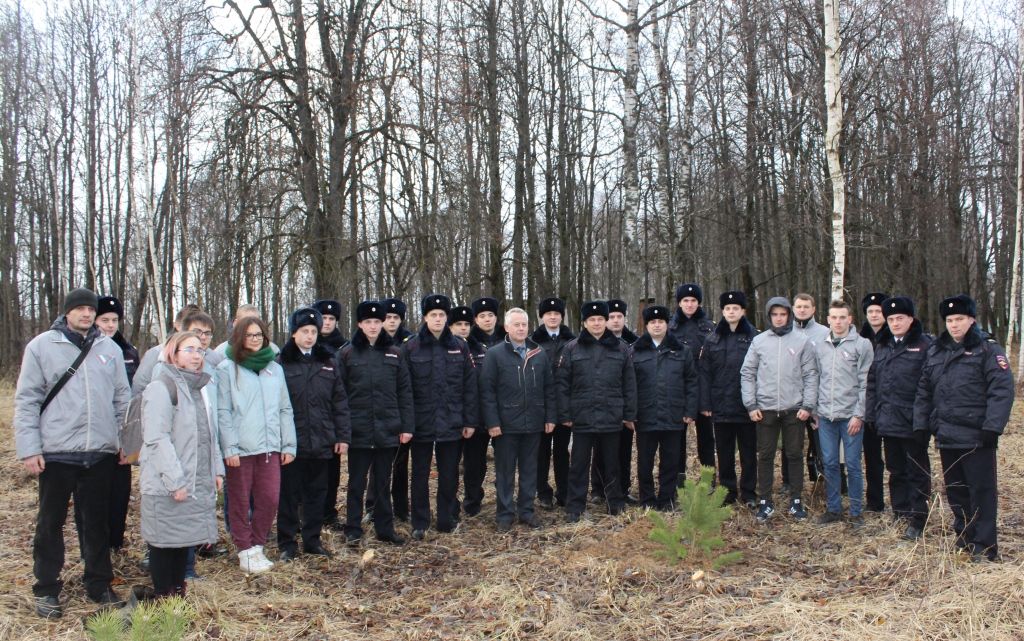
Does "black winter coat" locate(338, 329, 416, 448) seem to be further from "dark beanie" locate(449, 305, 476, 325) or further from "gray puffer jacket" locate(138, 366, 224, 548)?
"gray puffer jacket" locate(138, 366, 224, 548)

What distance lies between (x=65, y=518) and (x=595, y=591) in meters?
3.61

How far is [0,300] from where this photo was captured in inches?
935

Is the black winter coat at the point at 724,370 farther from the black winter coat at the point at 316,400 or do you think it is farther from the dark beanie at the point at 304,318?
the dark beanie at the point at 304,318

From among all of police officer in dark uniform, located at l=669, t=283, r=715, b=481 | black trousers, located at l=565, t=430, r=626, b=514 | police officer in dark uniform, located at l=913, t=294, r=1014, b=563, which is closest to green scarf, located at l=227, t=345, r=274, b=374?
black trousers, located at l=565, t=430, r=626, b=514

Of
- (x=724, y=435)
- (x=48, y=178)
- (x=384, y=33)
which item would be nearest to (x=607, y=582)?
(x=724, y=435)

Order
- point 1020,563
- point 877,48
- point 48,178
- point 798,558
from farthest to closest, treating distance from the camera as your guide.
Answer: point 48,178, point 877,48, point 798,558, point 1020,563

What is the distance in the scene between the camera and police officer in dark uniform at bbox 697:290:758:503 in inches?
280

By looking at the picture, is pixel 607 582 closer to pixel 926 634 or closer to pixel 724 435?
pixel 926 634

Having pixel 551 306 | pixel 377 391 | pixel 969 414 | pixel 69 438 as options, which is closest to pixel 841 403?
pixel 969 414

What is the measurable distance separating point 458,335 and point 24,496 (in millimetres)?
5203

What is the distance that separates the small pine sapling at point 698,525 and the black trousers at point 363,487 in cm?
230

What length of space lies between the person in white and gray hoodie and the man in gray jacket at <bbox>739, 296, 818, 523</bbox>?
0.49 feet

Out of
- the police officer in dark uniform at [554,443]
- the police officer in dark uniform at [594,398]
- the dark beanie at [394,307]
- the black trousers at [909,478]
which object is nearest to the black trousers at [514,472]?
the police officer in dark uniform at [594,398]

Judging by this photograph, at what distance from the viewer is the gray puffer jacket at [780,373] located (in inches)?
262
